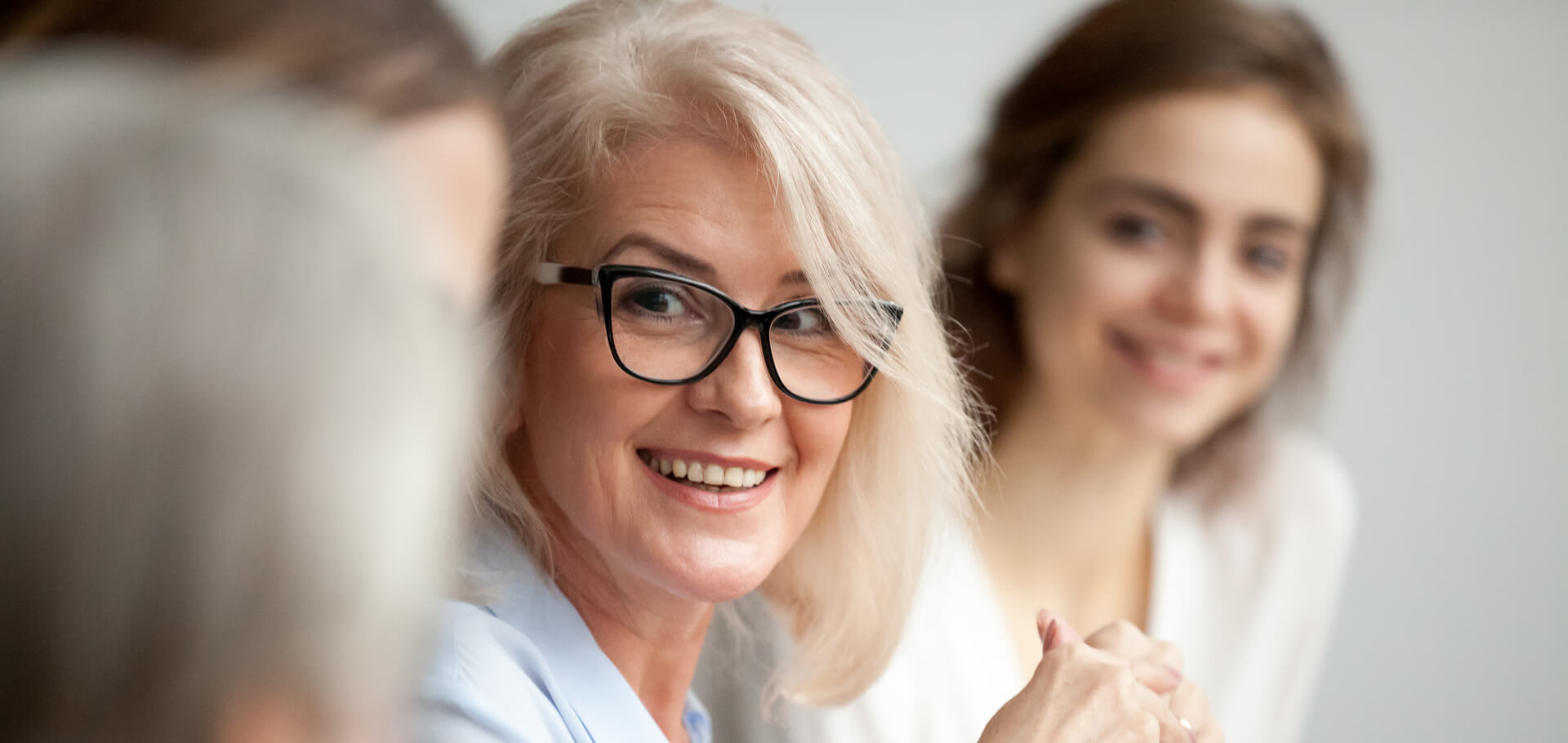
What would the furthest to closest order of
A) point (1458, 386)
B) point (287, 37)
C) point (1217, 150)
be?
1. point (1458, 386)
2. point (1217, 150)
3. point (287, 37)

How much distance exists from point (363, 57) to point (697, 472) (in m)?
0.56

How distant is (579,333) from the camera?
975 millimetres

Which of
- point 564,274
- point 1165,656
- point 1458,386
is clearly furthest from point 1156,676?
point 1458,386

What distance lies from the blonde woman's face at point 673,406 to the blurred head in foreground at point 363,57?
400mm

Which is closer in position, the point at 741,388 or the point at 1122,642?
the point at 741,388

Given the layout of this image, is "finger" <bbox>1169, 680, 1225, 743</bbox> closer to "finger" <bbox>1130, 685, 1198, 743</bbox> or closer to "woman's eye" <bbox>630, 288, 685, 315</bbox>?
"finger" <bbox>1130, 685, 1198, 743</bbox>

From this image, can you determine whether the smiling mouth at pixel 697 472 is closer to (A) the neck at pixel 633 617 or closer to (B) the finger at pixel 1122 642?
(A) the neck at pixel 633 617

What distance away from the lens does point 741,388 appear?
0.96 m

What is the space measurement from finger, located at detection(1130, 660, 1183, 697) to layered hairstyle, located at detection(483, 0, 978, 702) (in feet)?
0.87

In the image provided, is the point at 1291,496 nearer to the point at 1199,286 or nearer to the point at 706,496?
the point at 1199,286

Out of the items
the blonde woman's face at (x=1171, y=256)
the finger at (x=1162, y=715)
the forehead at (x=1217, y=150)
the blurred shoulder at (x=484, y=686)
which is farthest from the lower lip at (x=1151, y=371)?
the blurred shoulder at (x=484, y=686)

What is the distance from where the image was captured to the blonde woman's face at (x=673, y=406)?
0.95 metres

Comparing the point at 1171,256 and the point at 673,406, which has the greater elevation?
the point at 1171,256

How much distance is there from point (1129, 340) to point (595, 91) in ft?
3.19
